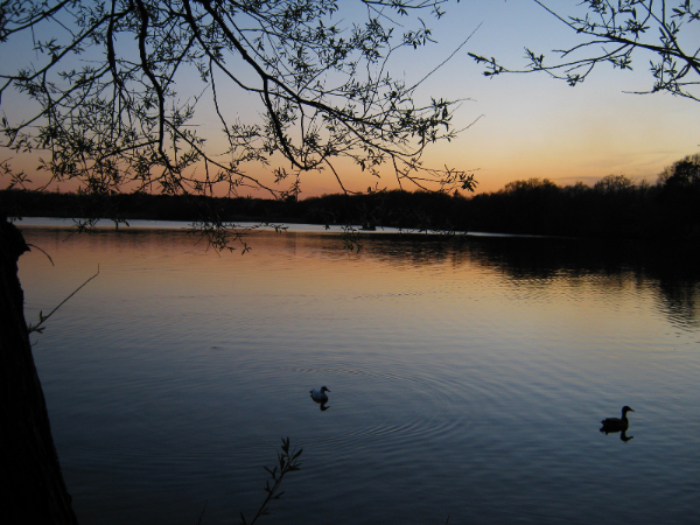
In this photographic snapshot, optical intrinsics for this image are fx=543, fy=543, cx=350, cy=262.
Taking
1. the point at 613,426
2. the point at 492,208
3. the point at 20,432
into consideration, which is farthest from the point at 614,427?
the point at 492,208

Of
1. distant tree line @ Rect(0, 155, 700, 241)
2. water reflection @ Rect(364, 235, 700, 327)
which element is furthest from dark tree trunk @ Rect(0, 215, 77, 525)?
water reflection @ Rect(364, 235, 700, 327)

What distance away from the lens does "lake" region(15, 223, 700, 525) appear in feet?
23.3

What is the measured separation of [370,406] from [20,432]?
8.09m

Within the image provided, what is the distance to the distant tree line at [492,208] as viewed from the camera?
5.59 m

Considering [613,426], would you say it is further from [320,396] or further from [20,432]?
[20,432]

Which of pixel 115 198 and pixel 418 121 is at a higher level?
pixel 418 121

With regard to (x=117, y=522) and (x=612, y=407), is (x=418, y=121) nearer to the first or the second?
(x=117, y=522)

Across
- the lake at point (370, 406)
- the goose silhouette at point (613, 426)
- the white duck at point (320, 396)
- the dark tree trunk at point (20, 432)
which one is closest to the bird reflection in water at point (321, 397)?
the white duck at point (320, 396)

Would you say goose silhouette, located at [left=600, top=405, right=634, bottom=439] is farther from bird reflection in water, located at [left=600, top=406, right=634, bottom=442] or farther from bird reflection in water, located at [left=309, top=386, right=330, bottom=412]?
bird reflection in water, located at [left=309, top=386, right=330, bottom=412]

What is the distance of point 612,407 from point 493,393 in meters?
2.23

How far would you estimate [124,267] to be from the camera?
2988 centimetres

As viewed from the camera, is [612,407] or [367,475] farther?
[612,407]

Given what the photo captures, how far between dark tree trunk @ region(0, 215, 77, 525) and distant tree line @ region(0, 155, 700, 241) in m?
2.33

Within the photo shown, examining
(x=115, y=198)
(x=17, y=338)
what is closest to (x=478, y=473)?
(x=115, y=198)
